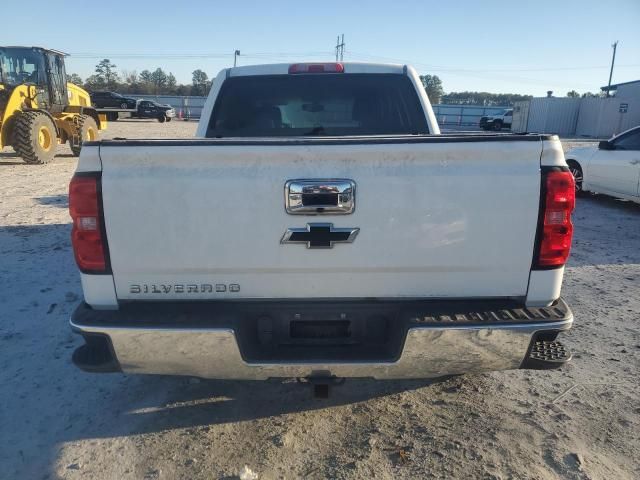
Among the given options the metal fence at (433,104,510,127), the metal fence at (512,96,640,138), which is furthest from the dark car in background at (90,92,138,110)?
the metal fence at (512,96,640,138)

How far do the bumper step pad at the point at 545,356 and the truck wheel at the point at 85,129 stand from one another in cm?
1478

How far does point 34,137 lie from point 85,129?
2863 mm

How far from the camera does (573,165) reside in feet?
32.7

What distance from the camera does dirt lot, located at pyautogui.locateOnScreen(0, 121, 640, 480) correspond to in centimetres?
250

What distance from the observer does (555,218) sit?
2219 mm

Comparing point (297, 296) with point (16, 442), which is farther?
point (16, 442)

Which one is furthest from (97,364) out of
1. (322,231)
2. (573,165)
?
Answer: (573,165)

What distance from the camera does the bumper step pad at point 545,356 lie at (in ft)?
7.88

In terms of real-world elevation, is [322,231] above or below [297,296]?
above

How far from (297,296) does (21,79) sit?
1536 centimetres

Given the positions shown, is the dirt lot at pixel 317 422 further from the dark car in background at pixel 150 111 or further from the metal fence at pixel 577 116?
the metal fence at pixel 577 116

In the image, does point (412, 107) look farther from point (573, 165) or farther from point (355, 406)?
point (573, 165)

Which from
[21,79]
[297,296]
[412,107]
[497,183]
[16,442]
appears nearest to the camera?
[497,183]

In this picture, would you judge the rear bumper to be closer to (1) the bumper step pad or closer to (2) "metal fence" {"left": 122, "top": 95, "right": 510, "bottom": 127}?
(1) the bumper step pad
